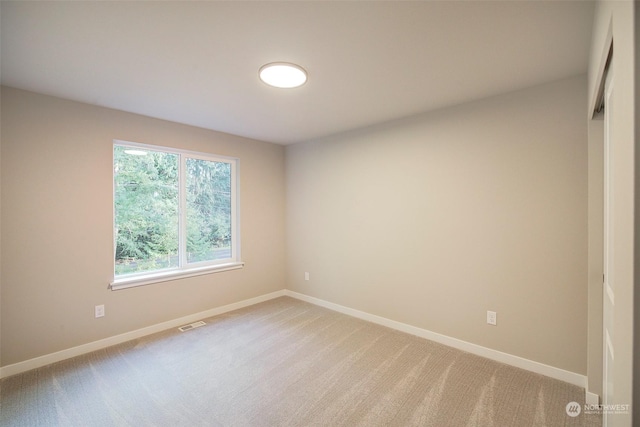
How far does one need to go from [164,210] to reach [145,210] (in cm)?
21

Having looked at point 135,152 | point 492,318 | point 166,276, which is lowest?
point 492,318

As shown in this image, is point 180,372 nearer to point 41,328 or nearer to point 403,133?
point 41,328

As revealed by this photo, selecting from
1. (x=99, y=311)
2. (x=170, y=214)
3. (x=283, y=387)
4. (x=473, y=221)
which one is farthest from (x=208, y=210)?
(x=473, y=221)

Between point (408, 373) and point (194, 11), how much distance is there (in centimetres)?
298

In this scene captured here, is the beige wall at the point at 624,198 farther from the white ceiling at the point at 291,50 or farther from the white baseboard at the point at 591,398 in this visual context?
the white baseboard at the point at 591,398

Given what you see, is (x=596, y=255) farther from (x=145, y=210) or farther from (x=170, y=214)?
(x=145, y=210)

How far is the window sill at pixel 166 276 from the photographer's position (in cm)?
293

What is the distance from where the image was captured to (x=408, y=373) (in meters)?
2.35

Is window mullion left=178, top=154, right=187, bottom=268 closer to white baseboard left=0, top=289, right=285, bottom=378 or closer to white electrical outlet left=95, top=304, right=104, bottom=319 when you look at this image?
white baseboard left=0, top=289, right=285, bottom=378

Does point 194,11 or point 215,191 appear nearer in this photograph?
point 194,11

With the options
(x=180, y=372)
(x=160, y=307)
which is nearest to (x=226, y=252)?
(x=160, y=307)

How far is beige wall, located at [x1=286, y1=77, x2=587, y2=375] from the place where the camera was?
2229mm

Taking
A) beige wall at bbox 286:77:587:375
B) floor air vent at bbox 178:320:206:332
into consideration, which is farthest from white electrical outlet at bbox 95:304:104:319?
beige wall at bbox 286:77:587:375

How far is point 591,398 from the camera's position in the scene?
1.95m
